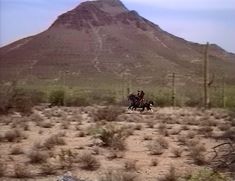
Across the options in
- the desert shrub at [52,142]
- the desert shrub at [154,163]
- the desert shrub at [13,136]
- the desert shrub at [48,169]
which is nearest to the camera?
the desert shrub at [48,169]

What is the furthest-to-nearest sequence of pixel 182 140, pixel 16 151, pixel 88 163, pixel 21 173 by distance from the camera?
1. pixel 182 140
2. pixel 16 151
3. pixel 88 163
4. pixel 21 173

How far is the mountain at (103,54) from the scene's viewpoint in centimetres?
10925

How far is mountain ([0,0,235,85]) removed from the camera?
10925 centimetres

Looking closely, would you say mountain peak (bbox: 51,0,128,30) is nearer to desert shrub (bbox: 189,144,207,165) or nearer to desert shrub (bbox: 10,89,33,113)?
desert shrub (bbox: 10,89,33,113)

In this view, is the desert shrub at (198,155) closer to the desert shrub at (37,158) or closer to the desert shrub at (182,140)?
the desert shrub at (182,140)

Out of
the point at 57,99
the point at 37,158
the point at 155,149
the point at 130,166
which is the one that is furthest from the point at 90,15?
the point at 130,166

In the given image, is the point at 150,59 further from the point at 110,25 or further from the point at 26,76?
the point at 110,25

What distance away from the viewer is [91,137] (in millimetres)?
21906

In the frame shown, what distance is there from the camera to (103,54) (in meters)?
126

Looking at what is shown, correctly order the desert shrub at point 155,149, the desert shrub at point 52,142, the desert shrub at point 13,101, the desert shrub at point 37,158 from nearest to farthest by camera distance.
Result: 1. the desert shrub at point 37,158
2. the desert shrub at point 155,149
3. the desert shrub at point 52,142
4. the desert shrub at point 13,101

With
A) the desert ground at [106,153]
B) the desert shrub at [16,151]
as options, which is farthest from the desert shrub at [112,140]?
the desert shrub at [16,151]

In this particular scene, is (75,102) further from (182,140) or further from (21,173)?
(21,173)

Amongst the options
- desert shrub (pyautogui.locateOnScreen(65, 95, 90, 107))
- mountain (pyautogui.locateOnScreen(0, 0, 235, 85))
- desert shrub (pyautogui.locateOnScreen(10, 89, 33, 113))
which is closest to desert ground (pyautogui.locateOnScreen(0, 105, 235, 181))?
desert shrub (pyautogui.locateOnScreen(10, 89, 33, 113))

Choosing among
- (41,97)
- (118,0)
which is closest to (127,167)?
(41,97)
